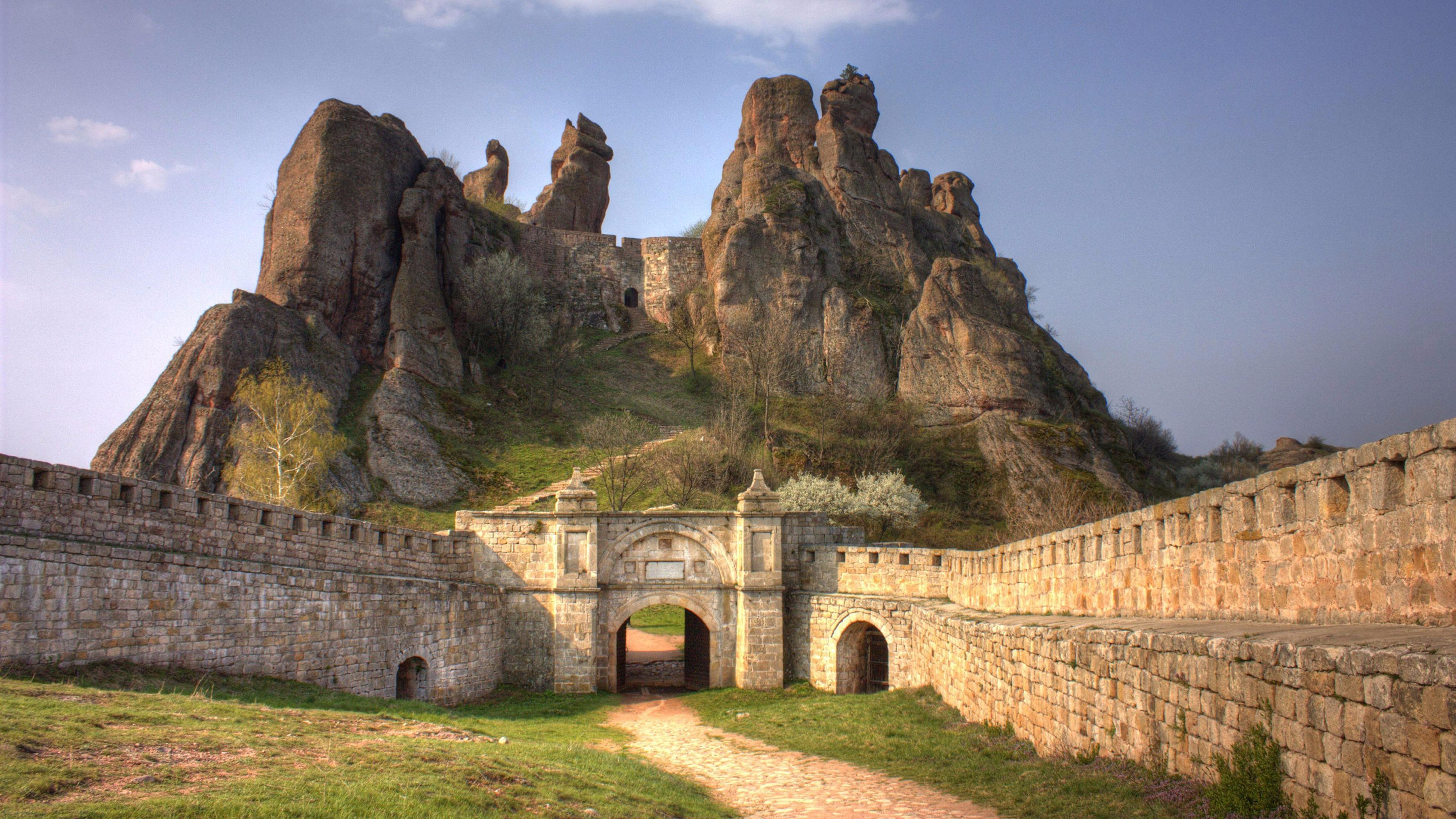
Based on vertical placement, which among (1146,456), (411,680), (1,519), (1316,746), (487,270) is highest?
(487,270)

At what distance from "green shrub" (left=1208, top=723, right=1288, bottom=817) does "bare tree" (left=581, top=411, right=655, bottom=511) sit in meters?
27.6

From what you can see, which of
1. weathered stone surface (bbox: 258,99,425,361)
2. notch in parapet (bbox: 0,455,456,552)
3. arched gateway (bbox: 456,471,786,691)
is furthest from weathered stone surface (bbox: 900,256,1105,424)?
notch in parapet (bbox: 0,455,456,552)

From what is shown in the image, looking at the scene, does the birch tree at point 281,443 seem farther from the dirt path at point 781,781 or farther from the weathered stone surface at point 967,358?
the weathered stone surface at point 967,358

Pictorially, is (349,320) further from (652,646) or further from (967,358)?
(967,358)

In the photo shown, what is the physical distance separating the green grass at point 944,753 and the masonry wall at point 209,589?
654cm

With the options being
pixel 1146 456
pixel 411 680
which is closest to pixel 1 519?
pixel 411 680

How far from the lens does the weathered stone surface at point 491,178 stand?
212 ft

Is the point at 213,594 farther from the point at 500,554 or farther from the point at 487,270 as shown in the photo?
the point at 487,270

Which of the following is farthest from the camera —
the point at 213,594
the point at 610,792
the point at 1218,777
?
the point at 213,594

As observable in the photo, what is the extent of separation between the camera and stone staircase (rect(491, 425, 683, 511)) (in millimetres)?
34094

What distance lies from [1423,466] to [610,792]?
780 cm

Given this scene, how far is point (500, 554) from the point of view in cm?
2356

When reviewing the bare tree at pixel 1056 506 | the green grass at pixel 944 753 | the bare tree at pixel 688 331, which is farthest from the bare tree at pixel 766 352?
the green grass at pixel 944 753

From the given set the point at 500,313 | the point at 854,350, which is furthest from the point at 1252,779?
the point at 500,313
